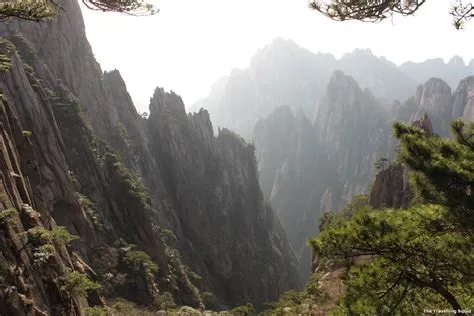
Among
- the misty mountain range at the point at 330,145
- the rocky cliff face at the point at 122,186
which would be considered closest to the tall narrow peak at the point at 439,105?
the misty mountain range at the point at 330,145

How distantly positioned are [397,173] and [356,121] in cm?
10493

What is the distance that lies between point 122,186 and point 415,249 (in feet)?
135

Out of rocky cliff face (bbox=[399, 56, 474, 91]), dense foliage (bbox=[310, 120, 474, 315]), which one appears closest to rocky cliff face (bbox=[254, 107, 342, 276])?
rocky cliff face (bbox=[399, 56, 474, 91])

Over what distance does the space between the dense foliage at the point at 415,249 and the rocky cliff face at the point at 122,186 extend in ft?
36.4

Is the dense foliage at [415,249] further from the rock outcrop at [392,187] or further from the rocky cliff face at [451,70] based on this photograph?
the rocky cliff face at [451,70]

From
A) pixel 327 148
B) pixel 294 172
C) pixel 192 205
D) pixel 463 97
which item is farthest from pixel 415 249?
pixel 327 148

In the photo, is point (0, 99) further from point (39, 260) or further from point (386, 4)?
point (386, 4)

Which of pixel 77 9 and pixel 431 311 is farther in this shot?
pixel 77 9

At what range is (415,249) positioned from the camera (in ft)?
23.2

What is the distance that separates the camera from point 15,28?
47.7 m

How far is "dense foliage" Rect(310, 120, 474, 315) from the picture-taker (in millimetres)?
6871

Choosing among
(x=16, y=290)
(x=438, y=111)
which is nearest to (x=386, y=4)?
(x=16, y=290)

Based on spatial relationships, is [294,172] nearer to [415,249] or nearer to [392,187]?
[392,187]

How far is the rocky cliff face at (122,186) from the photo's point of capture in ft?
85.3
